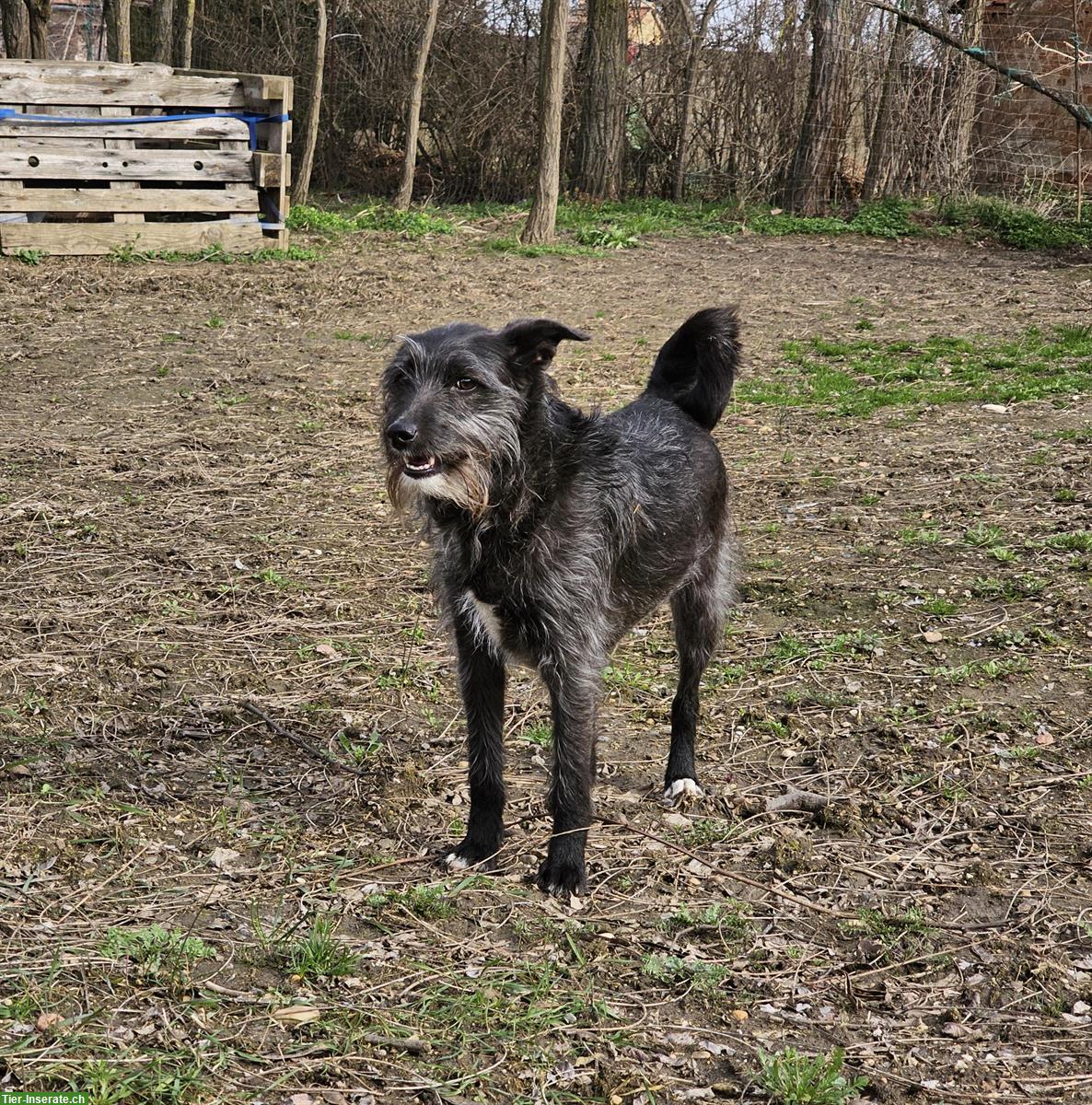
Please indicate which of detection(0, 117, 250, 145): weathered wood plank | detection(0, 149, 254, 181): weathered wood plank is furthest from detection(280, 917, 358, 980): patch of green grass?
detection(0, 117, 250, 145): weathered wood plank

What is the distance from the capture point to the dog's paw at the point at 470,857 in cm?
404

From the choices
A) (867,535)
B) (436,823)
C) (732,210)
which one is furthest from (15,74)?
(436,823)

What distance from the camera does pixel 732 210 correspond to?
57.0 feet

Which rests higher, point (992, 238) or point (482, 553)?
point (992, 238)

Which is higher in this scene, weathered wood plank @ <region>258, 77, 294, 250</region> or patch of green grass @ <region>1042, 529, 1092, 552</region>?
weathered wood plank @ <region>258, 77, 294, 250</region>

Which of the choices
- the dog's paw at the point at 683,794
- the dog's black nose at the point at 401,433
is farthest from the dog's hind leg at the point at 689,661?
the dog's black nose at the point at 401,433

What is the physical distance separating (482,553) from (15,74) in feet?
37.8

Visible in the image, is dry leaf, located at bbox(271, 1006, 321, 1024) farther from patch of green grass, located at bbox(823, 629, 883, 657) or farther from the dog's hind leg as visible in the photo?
patch of green grass, located at bbox(823, 629, 883, 657)

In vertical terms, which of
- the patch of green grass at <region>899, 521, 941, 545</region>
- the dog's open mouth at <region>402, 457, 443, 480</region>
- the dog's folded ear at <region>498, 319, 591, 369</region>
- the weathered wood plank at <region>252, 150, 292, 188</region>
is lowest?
the patch of green grass at <region>899, 521, 941, 545</region>

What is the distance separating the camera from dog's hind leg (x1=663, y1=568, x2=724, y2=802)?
4.59m

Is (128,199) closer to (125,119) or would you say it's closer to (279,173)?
(125,119)

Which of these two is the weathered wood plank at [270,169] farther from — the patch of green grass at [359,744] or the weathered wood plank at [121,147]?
the patch of green grass at [359,744]

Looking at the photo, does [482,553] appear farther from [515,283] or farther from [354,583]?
[515,283]

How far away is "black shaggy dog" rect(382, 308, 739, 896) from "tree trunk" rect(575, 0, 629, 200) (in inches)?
582
